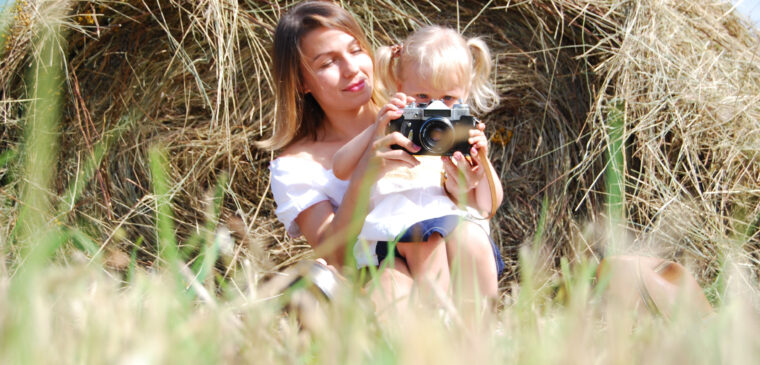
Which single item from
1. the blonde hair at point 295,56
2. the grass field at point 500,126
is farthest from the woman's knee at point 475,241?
the blonde hair at point 295,56

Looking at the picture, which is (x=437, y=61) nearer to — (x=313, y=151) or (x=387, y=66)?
(x=387, y=66)

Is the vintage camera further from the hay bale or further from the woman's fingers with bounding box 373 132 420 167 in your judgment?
the hay bale

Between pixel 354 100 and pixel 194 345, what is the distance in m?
1.09

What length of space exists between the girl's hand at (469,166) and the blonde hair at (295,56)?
1.42 ft

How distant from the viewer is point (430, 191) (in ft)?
4.45

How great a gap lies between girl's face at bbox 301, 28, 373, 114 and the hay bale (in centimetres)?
29

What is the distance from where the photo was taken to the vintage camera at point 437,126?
120 centimetres

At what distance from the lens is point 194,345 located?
0.47 meters

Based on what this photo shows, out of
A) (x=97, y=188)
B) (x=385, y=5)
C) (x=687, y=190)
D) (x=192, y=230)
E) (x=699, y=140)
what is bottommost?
(x=192, y=230)

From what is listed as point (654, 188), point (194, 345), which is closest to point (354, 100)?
point (654, 188)

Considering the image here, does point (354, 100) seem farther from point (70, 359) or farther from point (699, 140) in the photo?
point (70, 359)

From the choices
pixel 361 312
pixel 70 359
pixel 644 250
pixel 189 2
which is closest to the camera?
pixel 70 359

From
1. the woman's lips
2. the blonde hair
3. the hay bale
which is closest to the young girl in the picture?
the woman's lips

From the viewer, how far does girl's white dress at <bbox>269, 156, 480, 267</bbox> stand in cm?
132
